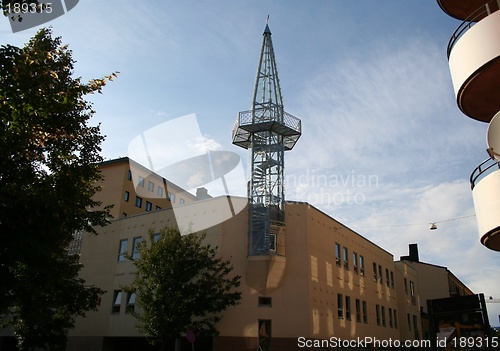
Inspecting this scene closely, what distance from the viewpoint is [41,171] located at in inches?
523

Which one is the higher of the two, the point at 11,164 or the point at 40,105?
the point at 40,105

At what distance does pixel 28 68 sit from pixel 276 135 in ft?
59.6

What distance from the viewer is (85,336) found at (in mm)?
29500

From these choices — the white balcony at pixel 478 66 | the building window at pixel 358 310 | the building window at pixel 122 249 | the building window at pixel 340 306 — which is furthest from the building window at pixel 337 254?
the white balcony at pixel 478 66

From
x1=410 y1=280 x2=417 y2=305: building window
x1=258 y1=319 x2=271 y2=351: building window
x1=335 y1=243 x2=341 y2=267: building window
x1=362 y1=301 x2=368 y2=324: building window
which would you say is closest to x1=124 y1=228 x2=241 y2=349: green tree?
x1=258 y1=319 x2=271 y2=351: building window

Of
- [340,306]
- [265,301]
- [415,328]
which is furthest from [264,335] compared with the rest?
[415,328]

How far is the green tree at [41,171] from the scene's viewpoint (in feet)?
38.1

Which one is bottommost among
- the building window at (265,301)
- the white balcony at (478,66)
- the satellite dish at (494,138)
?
the building window at (265,301)

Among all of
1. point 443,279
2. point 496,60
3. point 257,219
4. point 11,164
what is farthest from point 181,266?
point 443,279

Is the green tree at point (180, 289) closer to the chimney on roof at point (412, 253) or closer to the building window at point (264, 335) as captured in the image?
the building window at point (264, 335)

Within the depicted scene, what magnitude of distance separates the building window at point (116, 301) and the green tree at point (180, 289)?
534cm

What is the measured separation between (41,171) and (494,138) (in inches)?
469

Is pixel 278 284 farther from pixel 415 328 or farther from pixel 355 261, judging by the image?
pixel 415 328

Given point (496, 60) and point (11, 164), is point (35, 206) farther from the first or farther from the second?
point (496, 60)
